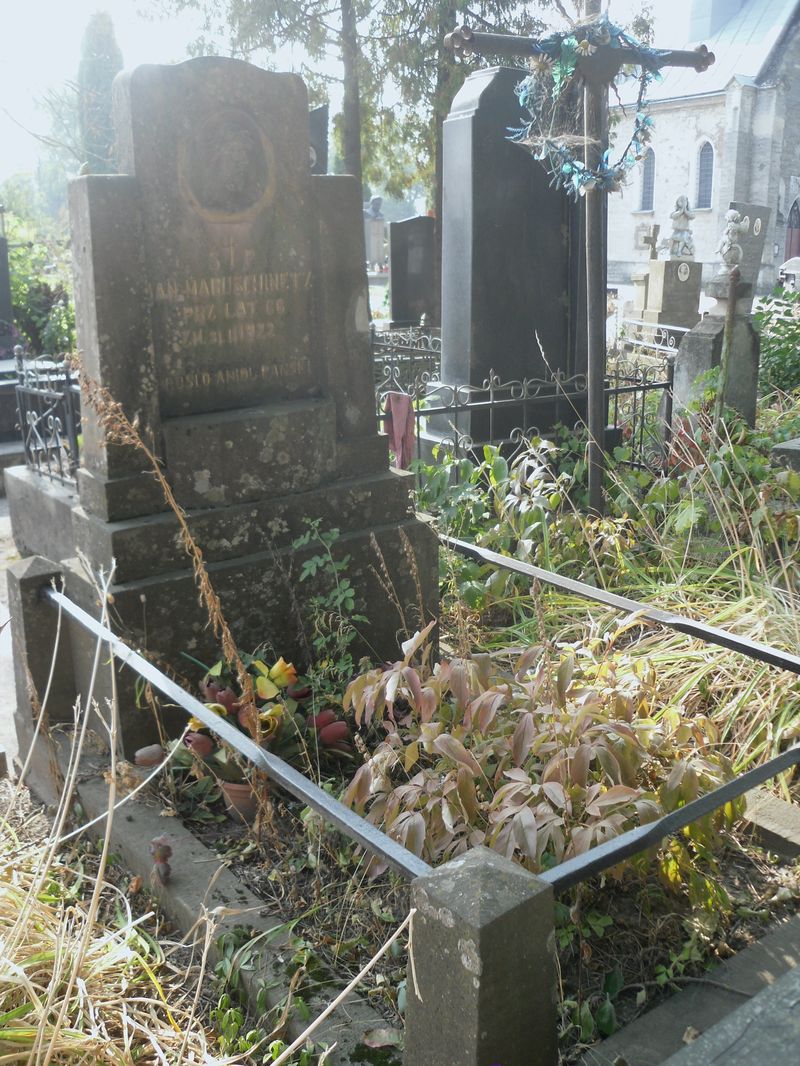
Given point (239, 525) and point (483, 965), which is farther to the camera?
point (239, 525)

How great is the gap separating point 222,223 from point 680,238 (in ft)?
52.5

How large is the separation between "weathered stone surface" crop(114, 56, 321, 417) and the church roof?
39.0 m

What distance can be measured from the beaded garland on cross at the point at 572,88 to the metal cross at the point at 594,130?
0.13 feet

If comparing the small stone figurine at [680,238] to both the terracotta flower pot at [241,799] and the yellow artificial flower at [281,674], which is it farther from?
the terracotta flower pot at [241,799]

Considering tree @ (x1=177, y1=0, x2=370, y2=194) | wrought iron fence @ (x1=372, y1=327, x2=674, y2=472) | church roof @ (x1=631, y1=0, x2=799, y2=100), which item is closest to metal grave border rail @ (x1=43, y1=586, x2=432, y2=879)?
wrought iron fence @ (x1=372, y1=327, x2=674, y2=472)

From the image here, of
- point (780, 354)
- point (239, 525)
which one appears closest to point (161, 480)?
point (239, 525)

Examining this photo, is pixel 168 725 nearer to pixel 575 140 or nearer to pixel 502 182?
pixel 575 140

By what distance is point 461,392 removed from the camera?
6473 millimetres

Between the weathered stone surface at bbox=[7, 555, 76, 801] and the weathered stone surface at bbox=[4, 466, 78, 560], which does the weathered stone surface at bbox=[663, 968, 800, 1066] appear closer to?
the weathered stone surface at bbox=[7, 555, 76, 801]

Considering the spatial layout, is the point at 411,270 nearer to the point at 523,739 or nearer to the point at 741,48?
the point at 523,739

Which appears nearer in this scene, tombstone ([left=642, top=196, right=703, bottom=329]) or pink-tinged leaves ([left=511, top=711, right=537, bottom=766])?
pink-tinged leaves ([left=511, top=711, right=537, bottom=766])

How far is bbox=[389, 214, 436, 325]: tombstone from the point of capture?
1530 cm

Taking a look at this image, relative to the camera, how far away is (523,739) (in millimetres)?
2555

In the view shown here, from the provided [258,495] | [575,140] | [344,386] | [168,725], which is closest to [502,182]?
[575,140]
